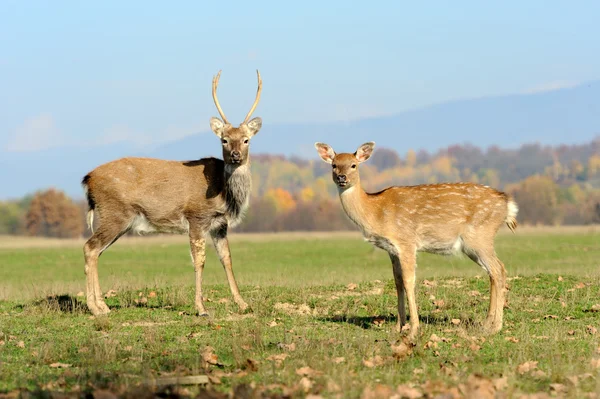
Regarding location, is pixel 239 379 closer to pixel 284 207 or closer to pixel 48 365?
pixel 48 365

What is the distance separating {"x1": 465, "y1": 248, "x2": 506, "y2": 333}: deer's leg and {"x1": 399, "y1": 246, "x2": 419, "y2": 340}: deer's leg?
1.04 meters

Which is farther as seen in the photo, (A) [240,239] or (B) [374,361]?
(A) [240,239]

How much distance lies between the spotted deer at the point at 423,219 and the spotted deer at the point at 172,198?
9.47 ft

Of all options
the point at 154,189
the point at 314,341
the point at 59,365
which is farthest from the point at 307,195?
the point at 59,365

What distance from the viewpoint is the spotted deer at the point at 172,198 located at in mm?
15875

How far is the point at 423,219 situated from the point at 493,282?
53.0 inches

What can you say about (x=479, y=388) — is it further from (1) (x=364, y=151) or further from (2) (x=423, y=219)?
(1) (x=364, y=151)

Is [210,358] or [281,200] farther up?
[281,200]

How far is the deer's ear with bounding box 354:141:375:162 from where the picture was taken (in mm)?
13227

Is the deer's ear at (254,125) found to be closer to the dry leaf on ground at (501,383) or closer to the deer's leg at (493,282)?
the deer's leg at (493,282)

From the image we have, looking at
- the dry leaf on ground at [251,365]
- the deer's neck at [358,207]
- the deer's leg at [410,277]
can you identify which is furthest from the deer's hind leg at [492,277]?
the dry leaf on ground at [251,365]

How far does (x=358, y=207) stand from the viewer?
42.3ft

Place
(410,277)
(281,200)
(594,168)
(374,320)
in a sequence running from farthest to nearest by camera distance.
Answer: (594,168)
(281,200)
(374,320)
(410,277)

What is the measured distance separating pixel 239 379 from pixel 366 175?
170 metres
